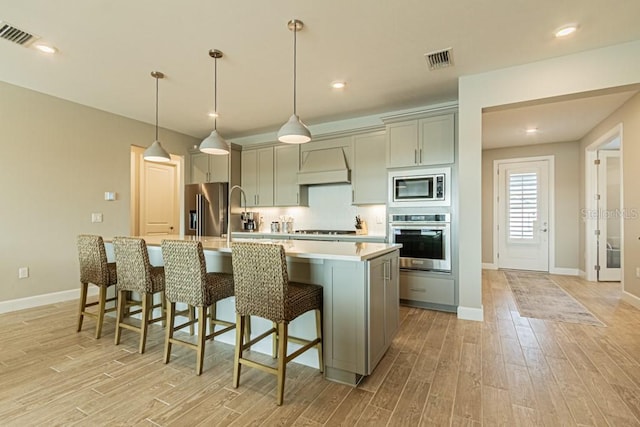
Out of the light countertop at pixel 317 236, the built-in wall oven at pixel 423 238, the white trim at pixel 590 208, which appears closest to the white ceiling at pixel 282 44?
the built-in wall oven at pixel 423 238

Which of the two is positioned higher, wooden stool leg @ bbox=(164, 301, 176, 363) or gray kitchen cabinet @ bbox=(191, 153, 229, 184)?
gray kitchen cabinet @ bbox=(191, 153, 229, 184)

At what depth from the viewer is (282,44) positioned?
110 inches

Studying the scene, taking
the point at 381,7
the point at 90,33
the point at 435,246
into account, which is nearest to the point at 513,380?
the point at 435,246

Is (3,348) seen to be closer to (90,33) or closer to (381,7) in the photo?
(90,33)

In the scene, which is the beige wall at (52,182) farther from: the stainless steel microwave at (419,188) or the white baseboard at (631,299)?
the white baseboard at (631,299)

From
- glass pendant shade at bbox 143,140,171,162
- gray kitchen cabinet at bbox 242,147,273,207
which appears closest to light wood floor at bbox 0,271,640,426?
glass pendant shade at bbox 143,140,171,162

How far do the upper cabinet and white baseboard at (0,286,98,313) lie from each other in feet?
15.3

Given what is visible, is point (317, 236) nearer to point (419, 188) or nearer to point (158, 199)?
point (419, 188)

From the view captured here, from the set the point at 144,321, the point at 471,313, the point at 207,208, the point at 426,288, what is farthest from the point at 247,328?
the point at 207,208

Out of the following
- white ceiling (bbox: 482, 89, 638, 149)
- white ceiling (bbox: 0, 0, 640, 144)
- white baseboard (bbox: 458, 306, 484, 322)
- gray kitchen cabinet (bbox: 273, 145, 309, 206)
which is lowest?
white baseboard (bbox: 458, 306, 484, 322)

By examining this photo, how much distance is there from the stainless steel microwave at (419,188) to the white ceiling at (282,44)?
3.35 feet

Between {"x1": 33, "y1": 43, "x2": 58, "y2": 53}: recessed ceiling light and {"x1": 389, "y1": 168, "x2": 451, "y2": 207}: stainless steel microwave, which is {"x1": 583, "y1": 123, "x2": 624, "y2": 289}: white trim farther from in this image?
{"x1": 33, "y1": 43, "x2": 58, "y2": 53}: recessed ceiling light

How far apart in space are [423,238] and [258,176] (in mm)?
3019

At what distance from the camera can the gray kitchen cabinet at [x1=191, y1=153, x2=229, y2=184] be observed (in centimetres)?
552
